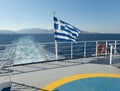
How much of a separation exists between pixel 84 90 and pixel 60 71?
2256mm

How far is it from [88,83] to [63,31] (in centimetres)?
371

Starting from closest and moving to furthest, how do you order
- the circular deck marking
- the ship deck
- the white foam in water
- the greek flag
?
the circular deck marking → the ship deck → the greek flag → the white foam in water

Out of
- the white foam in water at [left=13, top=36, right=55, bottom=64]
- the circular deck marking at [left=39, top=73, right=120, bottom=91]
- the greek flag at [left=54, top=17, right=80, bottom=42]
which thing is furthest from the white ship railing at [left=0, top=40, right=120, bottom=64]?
the circular deck marking at [left=39, top=73, right=120, bottom=91]

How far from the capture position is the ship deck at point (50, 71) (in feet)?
19.0

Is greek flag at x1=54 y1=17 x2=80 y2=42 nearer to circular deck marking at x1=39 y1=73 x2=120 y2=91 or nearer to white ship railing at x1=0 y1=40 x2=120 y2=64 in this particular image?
white ship railing at x1=0 y1=40 x2=120 y2=64

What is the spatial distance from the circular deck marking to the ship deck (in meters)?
0.27

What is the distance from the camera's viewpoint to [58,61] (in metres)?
9.23

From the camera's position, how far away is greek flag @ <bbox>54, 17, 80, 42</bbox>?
8.98 m

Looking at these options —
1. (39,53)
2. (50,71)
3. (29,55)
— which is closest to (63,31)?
(39,53)

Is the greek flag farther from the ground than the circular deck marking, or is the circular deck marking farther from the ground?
the greek flag

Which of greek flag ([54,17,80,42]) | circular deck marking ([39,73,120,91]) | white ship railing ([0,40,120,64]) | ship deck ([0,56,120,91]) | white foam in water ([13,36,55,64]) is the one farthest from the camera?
white foam in water ([13,36,55,64])

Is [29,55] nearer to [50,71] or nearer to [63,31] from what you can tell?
[63,31]

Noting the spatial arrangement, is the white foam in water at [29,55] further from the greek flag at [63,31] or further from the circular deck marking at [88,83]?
the circular deck marking at [88,83]

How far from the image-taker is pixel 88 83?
590 centimetres
